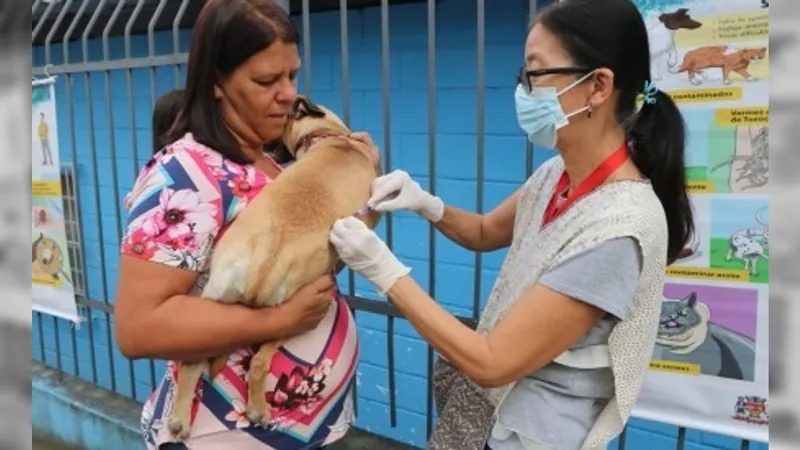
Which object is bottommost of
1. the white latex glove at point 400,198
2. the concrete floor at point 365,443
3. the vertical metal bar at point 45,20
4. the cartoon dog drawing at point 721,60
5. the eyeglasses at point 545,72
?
the concrete floor at point 365,443

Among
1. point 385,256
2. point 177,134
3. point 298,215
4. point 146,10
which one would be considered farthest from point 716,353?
point 146,10

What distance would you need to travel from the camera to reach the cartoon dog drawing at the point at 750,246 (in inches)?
72.3

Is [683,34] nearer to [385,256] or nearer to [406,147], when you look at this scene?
[385,256]

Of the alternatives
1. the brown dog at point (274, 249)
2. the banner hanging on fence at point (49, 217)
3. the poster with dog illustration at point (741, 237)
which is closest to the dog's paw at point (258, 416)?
the brown dog at point (274, 249)

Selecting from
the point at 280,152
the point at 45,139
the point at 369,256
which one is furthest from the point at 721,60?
the point at 45,139

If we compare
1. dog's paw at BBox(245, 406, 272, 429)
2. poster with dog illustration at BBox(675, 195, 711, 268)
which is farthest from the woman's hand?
poster with dog illustration at BBox(675, 195, 711, 268)

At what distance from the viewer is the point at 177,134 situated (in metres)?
1.61

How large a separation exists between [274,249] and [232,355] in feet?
0.84

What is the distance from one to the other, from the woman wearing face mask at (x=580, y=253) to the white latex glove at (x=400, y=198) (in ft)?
0.63

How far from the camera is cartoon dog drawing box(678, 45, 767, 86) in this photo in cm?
179

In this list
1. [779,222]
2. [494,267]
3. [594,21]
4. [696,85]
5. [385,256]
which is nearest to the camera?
[779,222]

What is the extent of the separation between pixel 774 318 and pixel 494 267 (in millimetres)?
2702

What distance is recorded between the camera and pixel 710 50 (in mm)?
1841

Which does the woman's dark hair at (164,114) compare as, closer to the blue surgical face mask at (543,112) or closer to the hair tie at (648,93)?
the blue surgical face mask at (543,112)
